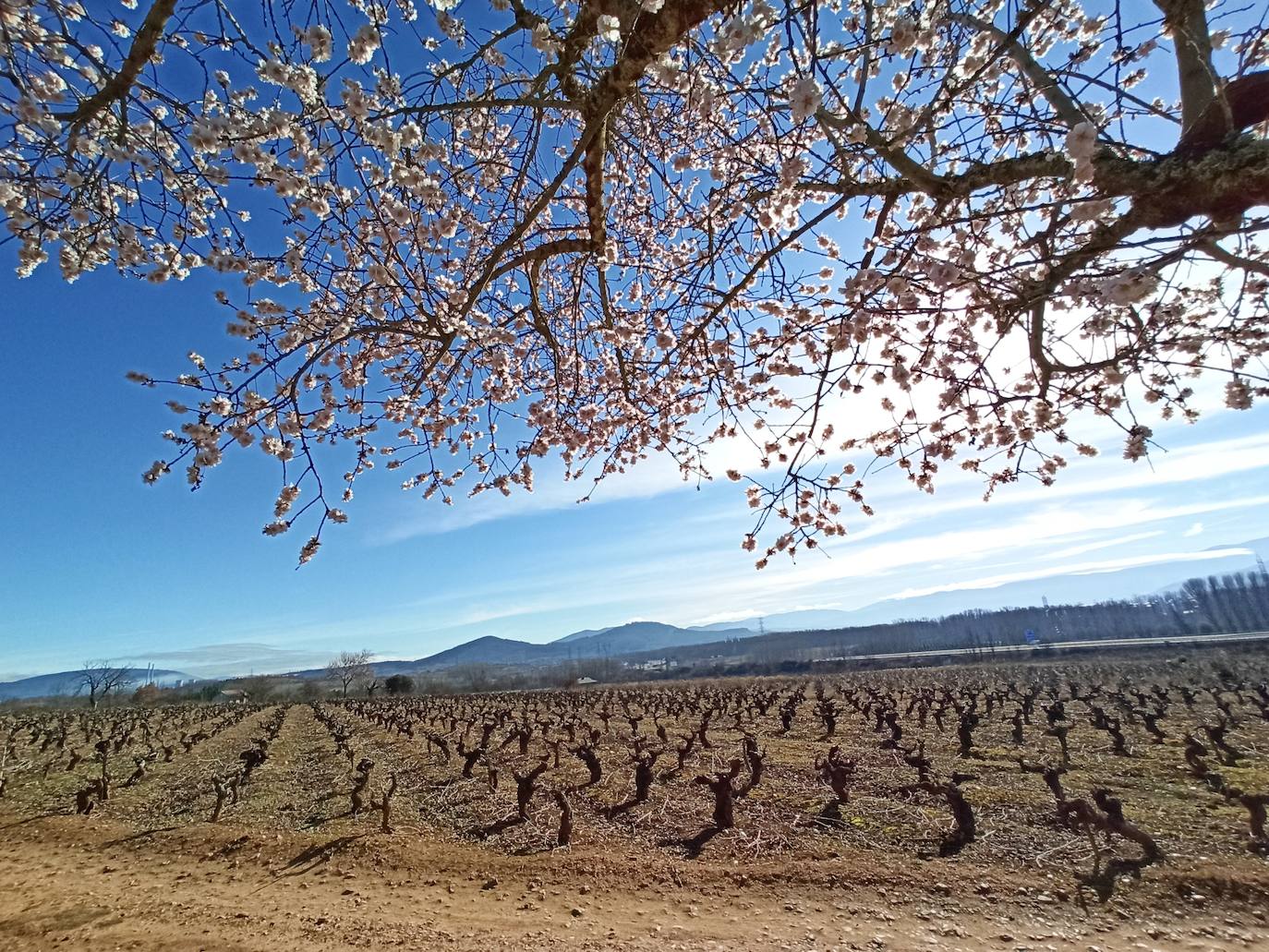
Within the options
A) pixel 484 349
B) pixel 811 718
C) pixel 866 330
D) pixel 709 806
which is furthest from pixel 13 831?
pixel 811 718

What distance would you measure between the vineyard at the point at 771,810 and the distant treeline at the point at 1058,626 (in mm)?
88656

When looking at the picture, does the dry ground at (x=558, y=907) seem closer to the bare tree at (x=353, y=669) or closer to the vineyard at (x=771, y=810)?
the vineyard at (x=771, y=810)

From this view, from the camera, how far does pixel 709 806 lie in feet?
30.7

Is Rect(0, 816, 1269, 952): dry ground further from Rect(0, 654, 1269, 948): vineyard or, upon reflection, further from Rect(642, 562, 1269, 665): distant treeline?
Rect(642, 562, 1269, 665): distant treeline

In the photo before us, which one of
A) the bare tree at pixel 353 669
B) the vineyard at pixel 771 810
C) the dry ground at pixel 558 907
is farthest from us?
the bare tree at pixel 353 669

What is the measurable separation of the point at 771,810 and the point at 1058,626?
456ft

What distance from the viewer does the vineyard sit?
6.37m

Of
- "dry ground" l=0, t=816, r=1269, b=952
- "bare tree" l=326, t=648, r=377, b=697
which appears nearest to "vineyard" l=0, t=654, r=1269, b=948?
"dry ground" l=0, t=816, r=1269, b=952

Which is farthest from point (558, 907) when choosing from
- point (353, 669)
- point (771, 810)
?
point (353, 669)

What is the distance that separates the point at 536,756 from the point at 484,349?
1236 centimetres

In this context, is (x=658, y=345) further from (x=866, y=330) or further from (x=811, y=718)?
(x=811, y=718)

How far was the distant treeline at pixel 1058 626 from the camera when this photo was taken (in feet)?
326

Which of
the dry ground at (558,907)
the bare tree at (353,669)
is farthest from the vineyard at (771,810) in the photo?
the bare tree at (353,669)

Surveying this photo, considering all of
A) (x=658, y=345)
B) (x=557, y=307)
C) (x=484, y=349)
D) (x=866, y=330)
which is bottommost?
(x=866, y=330)
